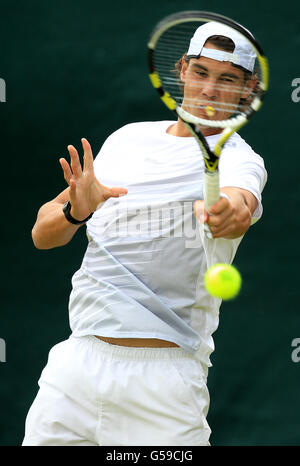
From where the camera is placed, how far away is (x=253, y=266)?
12.5 ft

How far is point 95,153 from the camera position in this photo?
3.93 m

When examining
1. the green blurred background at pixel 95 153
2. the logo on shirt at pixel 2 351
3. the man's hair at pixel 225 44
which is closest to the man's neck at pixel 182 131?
the man's hair at pixel 225 44

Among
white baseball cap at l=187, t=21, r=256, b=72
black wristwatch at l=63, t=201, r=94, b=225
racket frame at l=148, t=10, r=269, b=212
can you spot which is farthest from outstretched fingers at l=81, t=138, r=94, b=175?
white baseball cap at l=187, t=21, r=256, b=72

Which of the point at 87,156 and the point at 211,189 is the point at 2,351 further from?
the point at 211,189

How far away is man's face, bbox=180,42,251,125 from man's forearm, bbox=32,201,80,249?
0.46 metres

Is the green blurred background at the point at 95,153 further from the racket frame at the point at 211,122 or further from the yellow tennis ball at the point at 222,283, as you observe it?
the yellow tennis ball at the point at 222,283

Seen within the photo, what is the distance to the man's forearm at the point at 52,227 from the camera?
247 centimetres

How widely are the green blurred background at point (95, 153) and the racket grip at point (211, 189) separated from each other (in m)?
1.84

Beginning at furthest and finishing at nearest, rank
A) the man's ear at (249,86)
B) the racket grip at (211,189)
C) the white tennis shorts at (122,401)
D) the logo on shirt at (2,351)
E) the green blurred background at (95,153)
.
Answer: the logo on shirt at (2,351), the green blurred background at (95,153), the man's ear at (249,86), the white tennis shorts at (122,401), the racket grip at (211,189)

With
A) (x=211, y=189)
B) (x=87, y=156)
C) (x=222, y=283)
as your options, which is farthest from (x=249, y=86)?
(x=222, y=283)

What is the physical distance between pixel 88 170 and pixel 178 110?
12.6 inches

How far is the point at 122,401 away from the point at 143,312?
0.76 ft

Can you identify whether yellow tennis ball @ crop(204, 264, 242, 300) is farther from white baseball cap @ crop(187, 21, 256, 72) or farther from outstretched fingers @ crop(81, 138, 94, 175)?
white baseball cap @ crop(187, 21, 256, 72)

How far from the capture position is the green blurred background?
12.1ft
